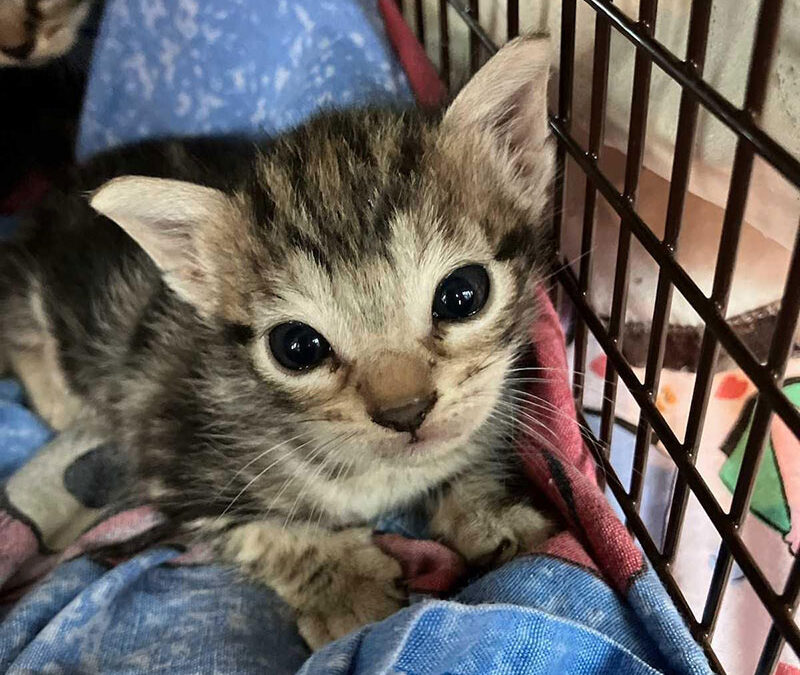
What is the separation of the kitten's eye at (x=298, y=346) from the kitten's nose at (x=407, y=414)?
0.11 metres

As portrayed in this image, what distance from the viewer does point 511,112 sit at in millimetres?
1001

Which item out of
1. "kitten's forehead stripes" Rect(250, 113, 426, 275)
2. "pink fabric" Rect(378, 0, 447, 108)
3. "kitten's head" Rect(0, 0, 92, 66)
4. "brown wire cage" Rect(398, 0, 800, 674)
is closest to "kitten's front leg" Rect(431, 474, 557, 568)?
"brown wire cage" Rect(398, 0, 800, 674)

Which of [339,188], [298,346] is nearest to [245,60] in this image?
[339,188]

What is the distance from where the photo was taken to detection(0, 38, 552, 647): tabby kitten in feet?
3.00

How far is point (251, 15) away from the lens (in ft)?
4.56

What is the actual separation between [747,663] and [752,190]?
564mm

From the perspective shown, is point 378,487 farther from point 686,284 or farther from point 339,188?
point 686,284

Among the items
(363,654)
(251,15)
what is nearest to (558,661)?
(363,654)

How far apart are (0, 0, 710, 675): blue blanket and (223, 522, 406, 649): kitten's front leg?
0.03 meters

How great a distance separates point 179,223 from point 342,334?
0.26m

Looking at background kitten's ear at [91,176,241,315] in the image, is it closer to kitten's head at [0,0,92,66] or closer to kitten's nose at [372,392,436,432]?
kitten's nose at [372,392,436,432]

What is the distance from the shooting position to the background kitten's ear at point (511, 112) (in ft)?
2.91

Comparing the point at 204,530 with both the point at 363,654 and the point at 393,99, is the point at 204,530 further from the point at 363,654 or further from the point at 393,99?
the point at 393,99

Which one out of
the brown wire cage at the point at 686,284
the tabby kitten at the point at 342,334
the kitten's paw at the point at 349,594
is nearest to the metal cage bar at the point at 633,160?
the brown wire cage at the point at 686,284
